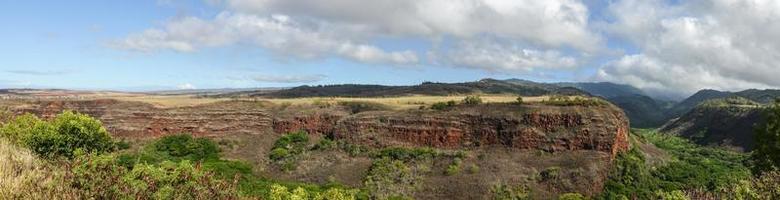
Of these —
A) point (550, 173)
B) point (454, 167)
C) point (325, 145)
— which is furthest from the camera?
point (325, 145)

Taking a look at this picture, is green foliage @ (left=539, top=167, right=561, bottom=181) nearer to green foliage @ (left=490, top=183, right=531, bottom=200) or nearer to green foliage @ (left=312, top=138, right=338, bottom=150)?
green foliage @ (left=490, top=183, right=531, bottom=200)

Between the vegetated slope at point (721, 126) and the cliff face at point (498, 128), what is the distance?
63439mm

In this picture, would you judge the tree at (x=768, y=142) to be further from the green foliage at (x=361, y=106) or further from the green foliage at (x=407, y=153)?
the green foliage at (x=361, y=106)

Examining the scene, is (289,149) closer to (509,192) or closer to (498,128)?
(498,128)

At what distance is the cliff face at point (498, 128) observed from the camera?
57.8 metres

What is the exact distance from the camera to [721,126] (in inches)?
5369

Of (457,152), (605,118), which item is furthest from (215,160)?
(605,118)

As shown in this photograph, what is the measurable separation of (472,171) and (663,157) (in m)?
25.8

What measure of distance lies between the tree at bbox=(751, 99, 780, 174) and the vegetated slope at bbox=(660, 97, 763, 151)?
6255 cm

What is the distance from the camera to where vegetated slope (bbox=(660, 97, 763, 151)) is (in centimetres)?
12069

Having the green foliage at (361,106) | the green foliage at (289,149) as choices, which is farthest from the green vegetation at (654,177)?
the green foliage at (361,106)

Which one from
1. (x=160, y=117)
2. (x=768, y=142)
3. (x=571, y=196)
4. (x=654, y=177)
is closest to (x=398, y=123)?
(x=571, y=196)

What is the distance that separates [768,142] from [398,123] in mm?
33281

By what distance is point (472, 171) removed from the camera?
54844 mm
